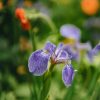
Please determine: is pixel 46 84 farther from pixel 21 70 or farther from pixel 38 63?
pixel 21 70

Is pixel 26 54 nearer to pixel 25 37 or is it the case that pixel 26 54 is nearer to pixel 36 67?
pixel 25 37

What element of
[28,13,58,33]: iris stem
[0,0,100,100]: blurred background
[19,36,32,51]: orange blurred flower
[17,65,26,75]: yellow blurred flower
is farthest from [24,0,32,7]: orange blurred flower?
[28,13,58,33]: iris stem

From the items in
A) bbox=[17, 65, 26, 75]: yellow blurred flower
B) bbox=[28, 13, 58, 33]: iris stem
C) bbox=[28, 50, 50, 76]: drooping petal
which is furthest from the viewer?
bbox=[17, 65, 26, 75]: yellow blurred flower

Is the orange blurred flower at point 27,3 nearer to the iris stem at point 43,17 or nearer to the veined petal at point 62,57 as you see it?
the iris stem at point 43,17

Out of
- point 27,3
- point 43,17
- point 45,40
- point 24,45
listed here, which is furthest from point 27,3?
point 43,17

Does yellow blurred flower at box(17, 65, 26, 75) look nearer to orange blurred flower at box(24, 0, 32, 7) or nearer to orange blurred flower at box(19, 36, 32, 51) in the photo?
orange blurred flower at box(19, 36, 32, 51)

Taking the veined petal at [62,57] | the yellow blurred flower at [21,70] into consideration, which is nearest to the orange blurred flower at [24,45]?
the yellow blurred flower at [21,70]

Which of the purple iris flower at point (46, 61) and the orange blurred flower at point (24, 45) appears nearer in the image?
the purple iris flower at point (46, 61)
